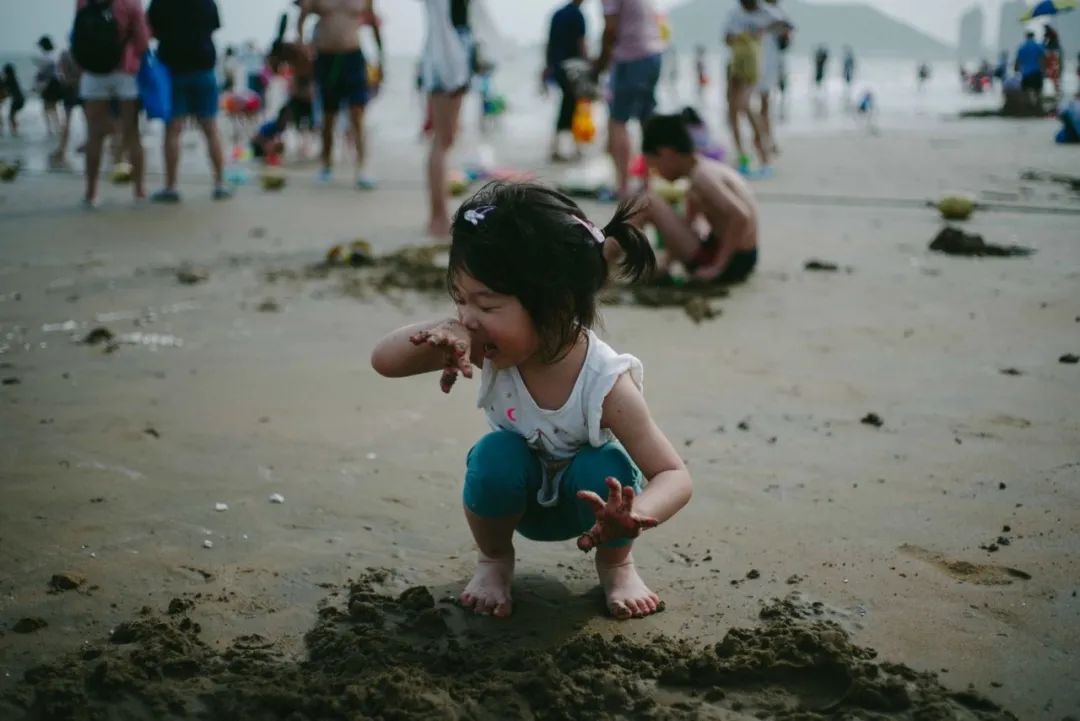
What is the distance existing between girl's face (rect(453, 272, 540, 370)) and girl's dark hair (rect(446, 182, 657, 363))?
0.05 feet

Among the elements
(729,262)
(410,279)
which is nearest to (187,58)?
(410,279)

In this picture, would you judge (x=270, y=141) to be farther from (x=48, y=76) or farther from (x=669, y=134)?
(x=669, y=134)

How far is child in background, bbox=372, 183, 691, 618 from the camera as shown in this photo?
75.9 inches

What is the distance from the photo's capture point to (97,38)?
7.04 metres

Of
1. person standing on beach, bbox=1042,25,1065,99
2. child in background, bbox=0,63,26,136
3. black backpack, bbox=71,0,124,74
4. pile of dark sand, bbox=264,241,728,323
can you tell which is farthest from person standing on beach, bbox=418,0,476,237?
child in background, bbox=0,63,26,136

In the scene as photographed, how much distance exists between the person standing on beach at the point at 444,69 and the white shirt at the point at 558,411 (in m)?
4.25

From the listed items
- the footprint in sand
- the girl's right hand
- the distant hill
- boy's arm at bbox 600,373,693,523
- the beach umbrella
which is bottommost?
the footprint in sand

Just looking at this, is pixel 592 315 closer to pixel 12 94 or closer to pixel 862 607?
pixel 862 607

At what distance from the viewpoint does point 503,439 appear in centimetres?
212

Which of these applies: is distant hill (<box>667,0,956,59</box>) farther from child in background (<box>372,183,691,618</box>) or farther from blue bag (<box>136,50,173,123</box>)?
child in background (<box>372,183,691,618</box>)

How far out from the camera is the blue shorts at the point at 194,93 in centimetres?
752

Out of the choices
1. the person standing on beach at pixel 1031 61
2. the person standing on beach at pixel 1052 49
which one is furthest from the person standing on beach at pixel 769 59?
the person standing on beach at pixel 1031 61

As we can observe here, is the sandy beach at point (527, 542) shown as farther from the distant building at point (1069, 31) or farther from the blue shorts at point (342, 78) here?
the distant building at point (1069, 31)

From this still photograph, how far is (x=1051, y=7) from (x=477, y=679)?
755 cm
